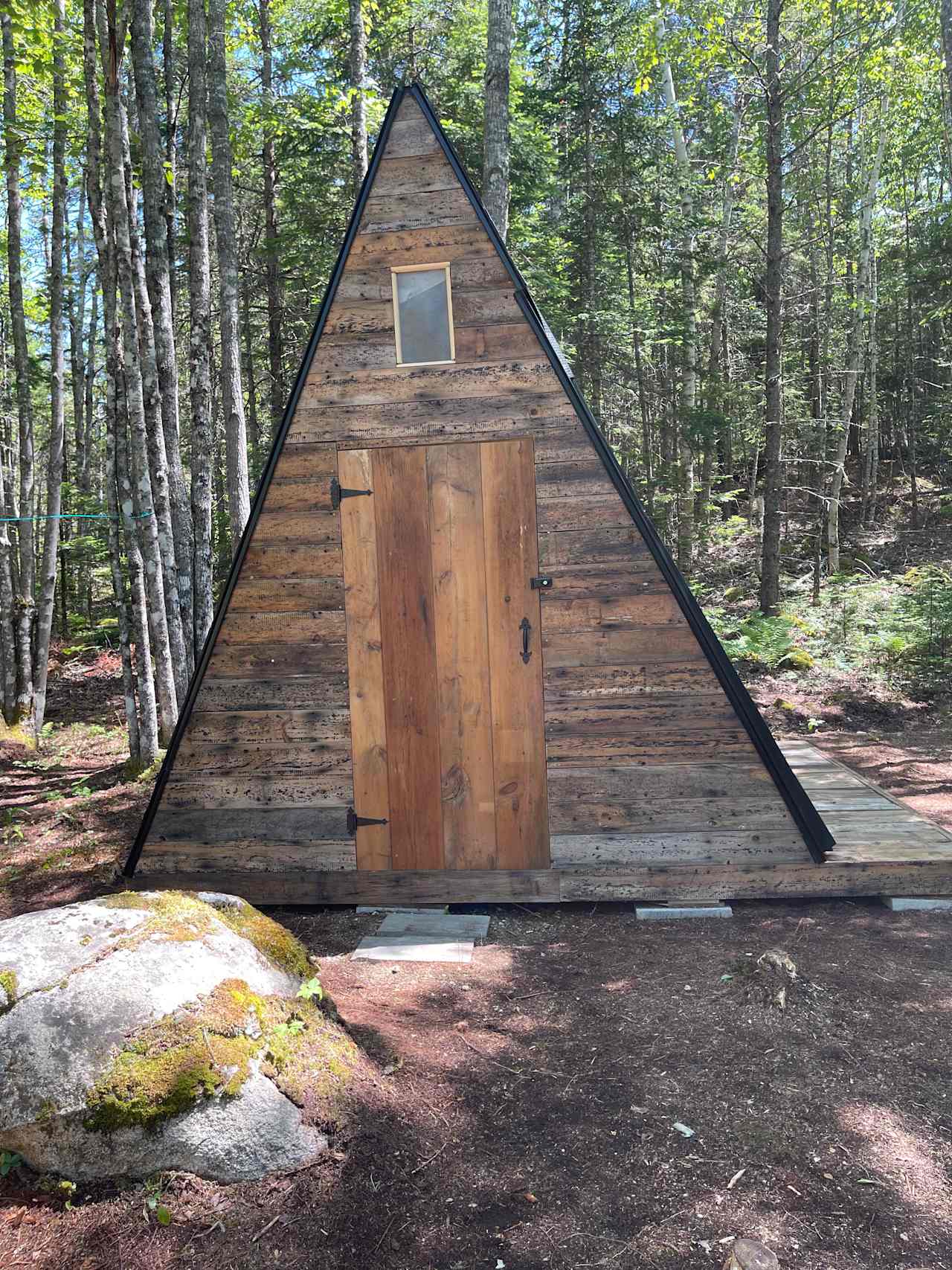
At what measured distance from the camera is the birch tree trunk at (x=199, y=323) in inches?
319

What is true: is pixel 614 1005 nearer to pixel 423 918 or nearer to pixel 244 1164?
pixel 423 918

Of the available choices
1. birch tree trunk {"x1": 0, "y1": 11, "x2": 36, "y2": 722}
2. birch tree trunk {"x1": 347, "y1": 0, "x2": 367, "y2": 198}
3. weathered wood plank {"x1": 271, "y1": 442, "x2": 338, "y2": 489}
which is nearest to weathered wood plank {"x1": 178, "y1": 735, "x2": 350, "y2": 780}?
weathered wood plank {"x1": 271, "y1": 442, "x2": 338, "y2": 489}

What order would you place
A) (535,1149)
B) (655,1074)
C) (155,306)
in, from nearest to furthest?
1. (535,1149)
2. (655,1074)
3. (155,306)

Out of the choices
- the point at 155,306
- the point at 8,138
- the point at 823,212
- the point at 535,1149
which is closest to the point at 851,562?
the point at 823,212

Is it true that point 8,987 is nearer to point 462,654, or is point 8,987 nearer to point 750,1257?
point 750,1257

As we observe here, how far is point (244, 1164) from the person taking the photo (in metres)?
2.42

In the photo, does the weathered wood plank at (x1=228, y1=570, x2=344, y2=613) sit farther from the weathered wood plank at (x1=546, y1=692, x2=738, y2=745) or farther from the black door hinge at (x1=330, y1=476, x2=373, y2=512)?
the weathered wood plank at (x1=546, y1=692, x2=738, y2=745)

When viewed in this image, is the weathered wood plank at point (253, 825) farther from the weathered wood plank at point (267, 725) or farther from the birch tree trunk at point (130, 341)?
the birch tree trunk at point (130, 341)

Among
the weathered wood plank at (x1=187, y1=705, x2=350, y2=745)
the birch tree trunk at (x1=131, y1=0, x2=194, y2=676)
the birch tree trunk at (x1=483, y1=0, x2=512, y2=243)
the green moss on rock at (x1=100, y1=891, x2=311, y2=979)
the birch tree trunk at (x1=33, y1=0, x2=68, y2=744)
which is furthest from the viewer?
the birch tree trunk at (x1=33, y1=0, x2=68, y2=744)

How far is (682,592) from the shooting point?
4.75m

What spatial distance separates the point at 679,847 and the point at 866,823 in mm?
1491

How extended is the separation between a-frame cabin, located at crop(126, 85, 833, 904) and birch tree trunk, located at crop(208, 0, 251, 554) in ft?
13.7

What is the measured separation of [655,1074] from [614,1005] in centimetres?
58

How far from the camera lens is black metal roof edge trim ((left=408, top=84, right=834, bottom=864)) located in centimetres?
472
